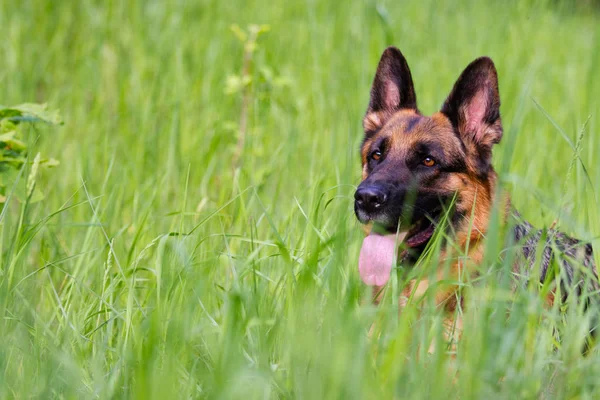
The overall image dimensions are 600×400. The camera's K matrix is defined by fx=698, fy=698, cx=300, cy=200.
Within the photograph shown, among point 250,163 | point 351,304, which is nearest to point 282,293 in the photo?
point 351,304

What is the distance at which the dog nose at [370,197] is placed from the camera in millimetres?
3453

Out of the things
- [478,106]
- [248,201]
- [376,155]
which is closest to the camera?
[478,106]

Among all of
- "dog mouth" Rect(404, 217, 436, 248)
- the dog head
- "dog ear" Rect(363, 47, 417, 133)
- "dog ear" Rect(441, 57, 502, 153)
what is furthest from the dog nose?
"dog ear" Rect(363, 47, 417, 133)

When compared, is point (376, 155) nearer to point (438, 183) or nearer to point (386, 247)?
point (438, 183)

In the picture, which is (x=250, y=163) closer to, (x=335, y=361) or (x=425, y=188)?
(x=425, y=188)

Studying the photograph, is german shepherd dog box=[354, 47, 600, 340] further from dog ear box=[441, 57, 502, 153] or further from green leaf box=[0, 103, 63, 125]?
green leaf box=[0, 103, 63, 125]

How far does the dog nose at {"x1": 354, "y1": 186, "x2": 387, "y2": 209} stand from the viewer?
345 centimetres

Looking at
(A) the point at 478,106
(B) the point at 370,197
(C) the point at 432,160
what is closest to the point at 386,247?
(B) the point at 370,197

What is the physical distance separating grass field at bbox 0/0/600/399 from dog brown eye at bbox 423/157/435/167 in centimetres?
41

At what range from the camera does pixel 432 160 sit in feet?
12.5

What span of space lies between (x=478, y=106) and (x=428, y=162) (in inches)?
16.5

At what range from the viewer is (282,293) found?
2.78m

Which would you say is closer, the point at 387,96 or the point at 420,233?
the point at 420,233

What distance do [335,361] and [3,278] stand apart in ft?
4.65
